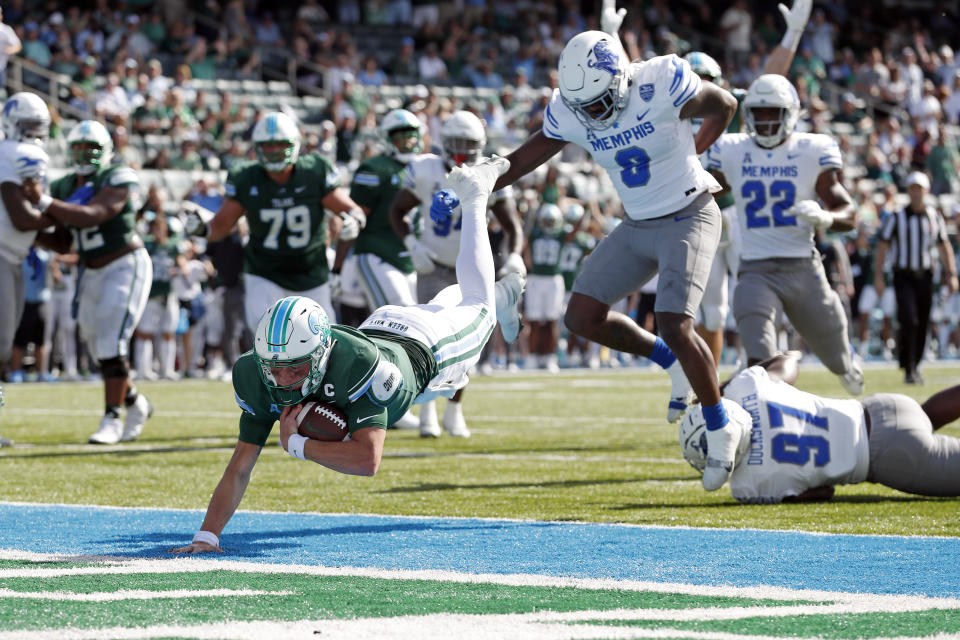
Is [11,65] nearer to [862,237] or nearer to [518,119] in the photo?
[518,119]

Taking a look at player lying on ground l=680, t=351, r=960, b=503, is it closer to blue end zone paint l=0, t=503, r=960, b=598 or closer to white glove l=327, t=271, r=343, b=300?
blue end zone paint l=0, t=503, r=960, b=598

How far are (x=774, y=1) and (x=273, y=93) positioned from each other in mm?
12742

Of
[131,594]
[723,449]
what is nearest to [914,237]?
[723,449]

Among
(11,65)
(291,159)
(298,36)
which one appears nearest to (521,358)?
(298,36)

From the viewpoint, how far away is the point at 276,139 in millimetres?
8734

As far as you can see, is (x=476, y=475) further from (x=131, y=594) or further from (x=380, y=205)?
(x=131, y=594)

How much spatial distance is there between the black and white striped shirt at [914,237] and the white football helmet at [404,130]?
6781 mm

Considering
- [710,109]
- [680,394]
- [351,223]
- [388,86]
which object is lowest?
[680,394]

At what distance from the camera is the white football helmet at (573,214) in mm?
19344

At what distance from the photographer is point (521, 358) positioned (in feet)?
68.0

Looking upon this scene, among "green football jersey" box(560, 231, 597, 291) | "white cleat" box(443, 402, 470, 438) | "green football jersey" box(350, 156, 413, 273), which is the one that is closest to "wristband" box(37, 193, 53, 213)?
"green football jersey" box(350, 156, 413, 273)

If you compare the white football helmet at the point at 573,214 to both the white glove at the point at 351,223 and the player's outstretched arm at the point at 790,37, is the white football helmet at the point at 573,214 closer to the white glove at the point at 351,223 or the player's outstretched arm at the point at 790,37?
the white glove at the point at 351,223

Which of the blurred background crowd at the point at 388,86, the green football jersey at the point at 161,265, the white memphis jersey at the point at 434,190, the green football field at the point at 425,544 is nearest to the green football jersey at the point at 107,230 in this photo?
the green football field at the point at 425,544

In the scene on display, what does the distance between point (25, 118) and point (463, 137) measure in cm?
260
